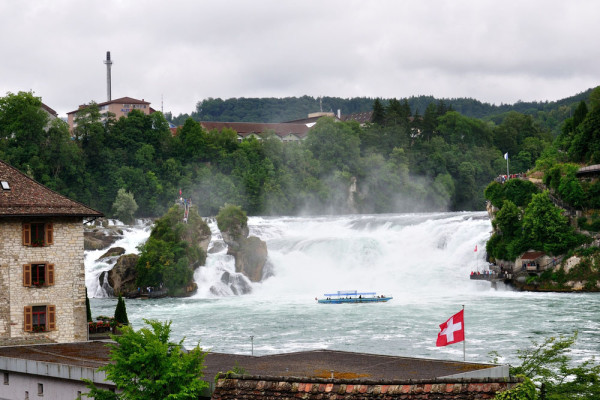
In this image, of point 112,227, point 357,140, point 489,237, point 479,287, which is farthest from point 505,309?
point 357,140

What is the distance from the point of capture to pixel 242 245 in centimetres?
8712

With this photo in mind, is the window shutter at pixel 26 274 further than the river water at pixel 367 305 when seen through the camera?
No

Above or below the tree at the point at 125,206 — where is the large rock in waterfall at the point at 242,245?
below

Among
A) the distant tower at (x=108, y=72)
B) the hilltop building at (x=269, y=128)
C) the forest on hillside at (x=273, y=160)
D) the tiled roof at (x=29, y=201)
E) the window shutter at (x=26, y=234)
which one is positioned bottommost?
the window shutter at (x=26, y=234)

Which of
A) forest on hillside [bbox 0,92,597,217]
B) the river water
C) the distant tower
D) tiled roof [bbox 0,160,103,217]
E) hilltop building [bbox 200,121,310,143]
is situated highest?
the distant tower

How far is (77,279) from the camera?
35219 mm

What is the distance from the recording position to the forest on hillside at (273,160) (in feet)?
387

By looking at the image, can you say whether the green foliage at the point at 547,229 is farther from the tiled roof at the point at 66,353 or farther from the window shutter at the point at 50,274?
the tiled roof at the point at 66,353

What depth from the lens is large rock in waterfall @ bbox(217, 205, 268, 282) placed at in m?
85.4

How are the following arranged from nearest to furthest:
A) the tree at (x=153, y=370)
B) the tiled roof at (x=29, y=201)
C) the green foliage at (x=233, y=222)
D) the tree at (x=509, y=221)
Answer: the tree at (x=153, y=370) → the tiled roof at (x=29, y=201) → the tree at (x=509, y=221) → the green foliage at (x=233, y=222)

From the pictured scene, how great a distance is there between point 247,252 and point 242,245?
1008mm

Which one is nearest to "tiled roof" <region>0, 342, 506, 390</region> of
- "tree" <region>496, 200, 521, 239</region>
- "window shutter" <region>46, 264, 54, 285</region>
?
"window shutter" <region>46, 264, 54, 285</region>

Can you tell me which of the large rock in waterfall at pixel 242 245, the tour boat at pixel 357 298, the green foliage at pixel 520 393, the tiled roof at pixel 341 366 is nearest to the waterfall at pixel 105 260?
the large rock in waterfall at pixel 242 245

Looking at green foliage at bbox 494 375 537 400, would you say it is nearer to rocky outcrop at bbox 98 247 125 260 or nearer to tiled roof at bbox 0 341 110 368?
tiled roof at bbox 0 341 110 368
